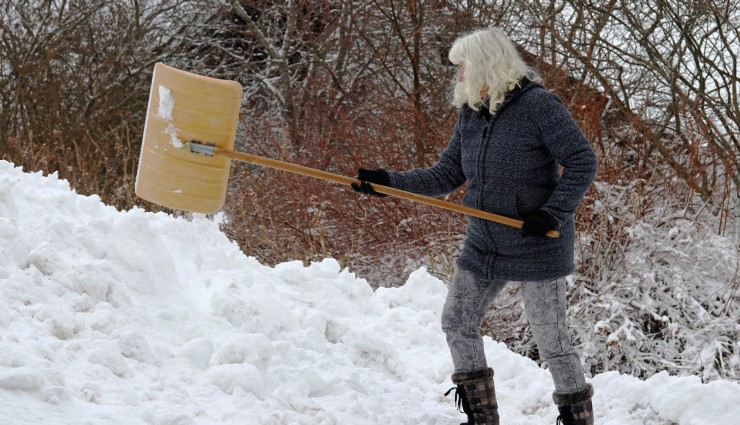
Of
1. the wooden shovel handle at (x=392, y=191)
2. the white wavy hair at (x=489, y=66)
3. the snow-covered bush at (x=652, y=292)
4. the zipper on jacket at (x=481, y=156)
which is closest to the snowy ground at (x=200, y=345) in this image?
the wooden shovel handle at (x=392, y=191)

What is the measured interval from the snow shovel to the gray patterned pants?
0.53 metres

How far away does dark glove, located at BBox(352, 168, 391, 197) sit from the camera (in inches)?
124

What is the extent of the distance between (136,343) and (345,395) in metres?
0.85

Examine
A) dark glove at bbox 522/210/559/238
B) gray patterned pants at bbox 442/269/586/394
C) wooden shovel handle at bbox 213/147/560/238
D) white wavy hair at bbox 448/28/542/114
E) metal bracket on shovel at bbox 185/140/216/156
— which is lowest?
gray patterned pants at bbox 442/269/586/394

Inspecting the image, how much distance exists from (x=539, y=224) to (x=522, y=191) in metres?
0.18

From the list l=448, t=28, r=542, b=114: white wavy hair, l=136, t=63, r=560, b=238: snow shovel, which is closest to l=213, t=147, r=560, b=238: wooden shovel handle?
l=136, t=63, r=560, b=238: snow shovel

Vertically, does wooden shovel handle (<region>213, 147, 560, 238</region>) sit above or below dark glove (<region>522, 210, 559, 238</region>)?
above

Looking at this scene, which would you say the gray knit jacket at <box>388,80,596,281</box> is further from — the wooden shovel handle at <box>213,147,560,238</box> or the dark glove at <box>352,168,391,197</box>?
the dark glove at <box>352,168,391,197</box>

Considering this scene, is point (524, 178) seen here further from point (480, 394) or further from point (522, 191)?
point (480, 394)

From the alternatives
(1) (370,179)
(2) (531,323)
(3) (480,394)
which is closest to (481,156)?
(1) (370,179)

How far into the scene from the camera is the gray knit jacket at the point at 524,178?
2.80 m

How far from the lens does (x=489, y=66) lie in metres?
2.88

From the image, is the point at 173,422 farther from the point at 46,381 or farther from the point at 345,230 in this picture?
the point at 345,230

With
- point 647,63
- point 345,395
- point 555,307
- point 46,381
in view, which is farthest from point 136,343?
point 647,63
